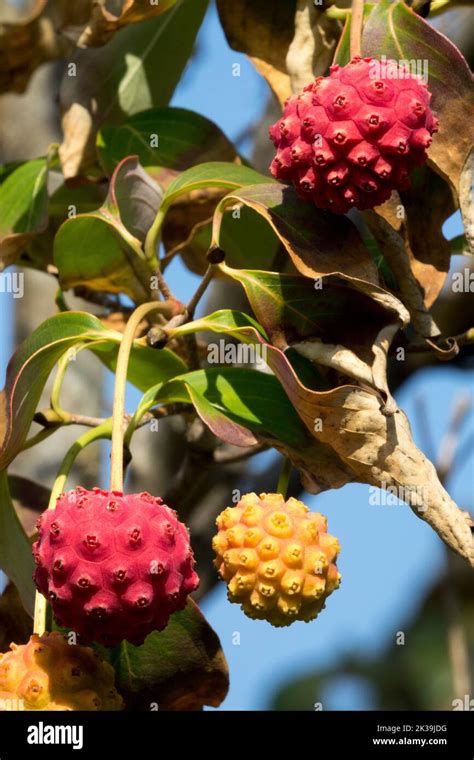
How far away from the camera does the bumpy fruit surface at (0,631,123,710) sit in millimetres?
1472

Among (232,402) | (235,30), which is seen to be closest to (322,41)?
(235,30)

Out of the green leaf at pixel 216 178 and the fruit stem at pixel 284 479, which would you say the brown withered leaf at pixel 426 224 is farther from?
the fruit stem at pixel 284 479

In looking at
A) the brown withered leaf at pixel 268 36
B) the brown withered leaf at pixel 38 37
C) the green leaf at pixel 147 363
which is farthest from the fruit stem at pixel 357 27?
the brown withered leaf at pixel 38 37

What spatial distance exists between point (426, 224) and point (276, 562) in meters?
0.52

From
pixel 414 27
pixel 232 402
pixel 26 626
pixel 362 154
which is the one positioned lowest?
pixel 26 626

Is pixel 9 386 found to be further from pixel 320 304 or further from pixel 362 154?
pixel 362 154

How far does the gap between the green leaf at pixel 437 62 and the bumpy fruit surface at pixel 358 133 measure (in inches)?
4.8

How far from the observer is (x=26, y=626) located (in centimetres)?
189

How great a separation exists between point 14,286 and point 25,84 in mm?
377

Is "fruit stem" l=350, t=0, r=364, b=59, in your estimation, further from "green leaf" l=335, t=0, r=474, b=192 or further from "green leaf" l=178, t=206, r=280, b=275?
"green leaf" l=178, t=206, r=280, b=275

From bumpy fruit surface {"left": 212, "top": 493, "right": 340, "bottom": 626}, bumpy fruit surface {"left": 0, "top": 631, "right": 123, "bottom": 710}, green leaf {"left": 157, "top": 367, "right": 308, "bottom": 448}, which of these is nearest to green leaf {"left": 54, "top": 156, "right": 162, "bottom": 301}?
green leaf {"left": 157, "top": 367, "right": 308, "bottom": 448}

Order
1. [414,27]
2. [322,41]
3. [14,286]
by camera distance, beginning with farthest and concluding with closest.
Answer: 1. [14,286]
2. [322,41]
3. [414,27]

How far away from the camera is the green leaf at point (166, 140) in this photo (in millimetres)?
2094

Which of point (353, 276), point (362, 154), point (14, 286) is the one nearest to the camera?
point (362, 154)
